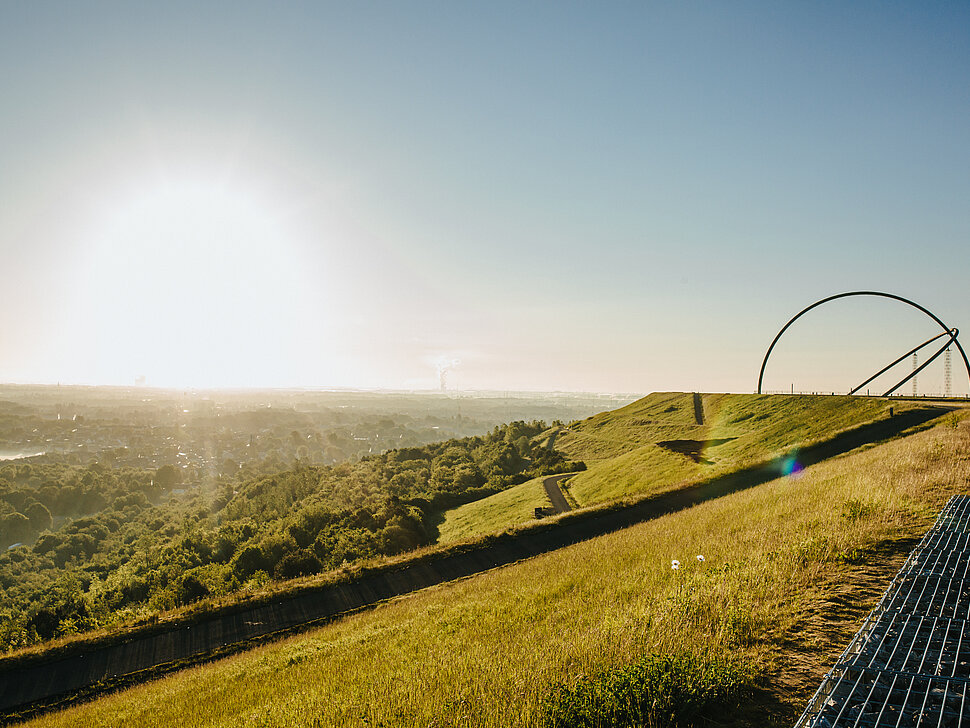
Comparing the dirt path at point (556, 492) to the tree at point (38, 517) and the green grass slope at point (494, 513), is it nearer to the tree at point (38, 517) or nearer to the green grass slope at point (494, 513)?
the green grass slope at point (494, 513)

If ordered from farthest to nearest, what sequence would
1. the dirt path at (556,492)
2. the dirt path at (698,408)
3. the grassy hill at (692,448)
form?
the dirt path at (698,408)
the dirt path at (556,492)
the grassy hill at (692,448)

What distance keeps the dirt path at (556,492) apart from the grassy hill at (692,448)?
3.65ft

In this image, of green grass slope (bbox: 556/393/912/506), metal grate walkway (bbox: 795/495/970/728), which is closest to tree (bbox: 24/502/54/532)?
green grass slope (bbox: 556/393/912/506)

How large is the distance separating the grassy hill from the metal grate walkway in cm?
2453

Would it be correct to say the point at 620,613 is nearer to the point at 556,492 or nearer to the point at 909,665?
the point at 909,665

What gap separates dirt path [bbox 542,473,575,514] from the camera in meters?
47.8

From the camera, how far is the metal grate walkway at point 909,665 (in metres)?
5.41

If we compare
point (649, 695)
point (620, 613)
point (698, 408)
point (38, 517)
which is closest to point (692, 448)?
point (698, 408)

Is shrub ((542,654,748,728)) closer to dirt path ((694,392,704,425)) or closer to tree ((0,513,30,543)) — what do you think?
dirt path ((694,392,704,425))

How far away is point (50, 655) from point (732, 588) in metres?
24.0

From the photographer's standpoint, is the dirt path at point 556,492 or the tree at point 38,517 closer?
the dirt path at point 556,492

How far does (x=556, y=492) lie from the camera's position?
54594 mm

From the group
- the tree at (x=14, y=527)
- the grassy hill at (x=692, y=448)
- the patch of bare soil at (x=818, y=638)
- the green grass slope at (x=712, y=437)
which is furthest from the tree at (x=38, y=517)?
the patch of bare soil at (x=818, y=638)

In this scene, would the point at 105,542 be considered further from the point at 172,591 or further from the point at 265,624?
the point at 265,624
